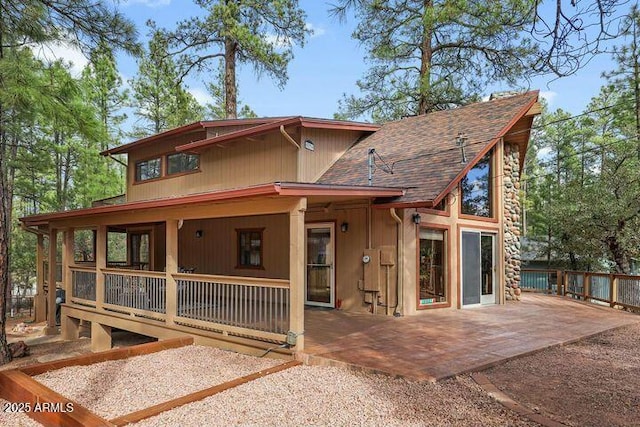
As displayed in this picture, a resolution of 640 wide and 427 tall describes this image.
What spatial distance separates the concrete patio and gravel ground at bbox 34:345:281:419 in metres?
1.05

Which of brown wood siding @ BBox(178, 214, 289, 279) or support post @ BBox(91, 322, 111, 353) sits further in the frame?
brown wood siding @ BBox(178, 214, 289, 279)

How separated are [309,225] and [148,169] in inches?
254

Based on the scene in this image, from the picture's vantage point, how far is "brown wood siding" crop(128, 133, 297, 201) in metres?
9.84

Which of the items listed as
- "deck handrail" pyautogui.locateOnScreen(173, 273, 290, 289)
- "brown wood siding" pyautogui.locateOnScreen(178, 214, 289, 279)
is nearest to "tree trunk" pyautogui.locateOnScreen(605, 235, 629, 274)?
"brown wood siding" pyautogui.locateOnScreen(178, 214, 289, 279)

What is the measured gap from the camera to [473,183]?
10.1m

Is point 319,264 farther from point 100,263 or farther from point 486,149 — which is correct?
point 100,263

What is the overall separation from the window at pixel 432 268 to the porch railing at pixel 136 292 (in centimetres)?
498

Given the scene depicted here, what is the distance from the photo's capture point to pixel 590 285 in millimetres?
11930

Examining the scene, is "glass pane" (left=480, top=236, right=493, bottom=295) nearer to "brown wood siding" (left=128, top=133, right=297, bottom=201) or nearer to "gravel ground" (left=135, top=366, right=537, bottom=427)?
"brown wood siding" (left=128, top=133, right=297, bottom=201)

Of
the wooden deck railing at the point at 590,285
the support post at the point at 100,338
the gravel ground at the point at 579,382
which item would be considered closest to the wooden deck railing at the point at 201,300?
the support post at the point at 100,338

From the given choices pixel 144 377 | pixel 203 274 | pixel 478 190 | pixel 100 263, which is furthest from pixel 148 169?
pixel 478 190

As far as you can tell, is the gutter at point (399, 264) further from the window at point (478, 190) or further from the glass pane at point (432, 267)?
the window at point (478, 190)

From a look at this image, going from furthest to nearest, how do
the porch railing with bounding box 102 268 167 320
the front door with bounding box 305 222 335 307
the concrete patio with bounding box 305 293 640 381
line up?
the front door with bounding box 305 222 335 307 → the porch railing with bounding box 102 268 167 320 → the concrete patio with bounding box 305 293 640 381

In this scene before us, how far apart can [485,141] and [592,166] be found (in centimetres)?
2236
